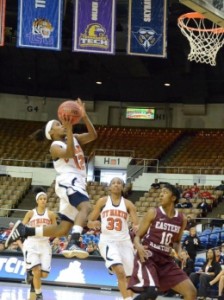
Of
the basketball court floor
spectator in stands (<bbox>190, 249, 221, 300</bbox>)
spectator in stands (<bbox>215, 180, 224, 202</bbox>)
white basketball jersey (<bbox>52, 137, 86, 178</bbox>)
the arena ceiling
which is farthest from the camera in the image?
the arena ceiling

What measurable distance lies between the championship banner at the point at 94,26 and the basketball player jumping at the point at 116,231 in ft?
42.2

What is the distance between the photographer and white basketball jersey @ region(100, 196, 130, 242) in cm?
1055

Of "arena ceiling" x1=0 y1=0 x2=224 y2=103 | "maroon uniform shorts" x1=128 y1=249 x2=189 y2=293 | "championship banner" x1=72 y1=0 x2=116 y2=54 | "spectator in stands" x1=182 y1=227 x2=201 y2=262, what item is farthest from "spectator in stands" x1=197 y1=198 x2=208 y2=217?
"maroon uniform shorts" x1=128 y1=249 x2=189 y2=293

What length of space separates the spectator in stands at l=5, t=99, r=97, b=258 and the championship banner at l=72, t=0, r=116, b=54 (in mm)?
14407

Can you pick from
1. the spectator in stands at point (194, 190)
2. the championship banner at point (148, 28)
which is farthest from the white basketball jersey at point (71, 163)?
the spectator in stands at point (194, 190)

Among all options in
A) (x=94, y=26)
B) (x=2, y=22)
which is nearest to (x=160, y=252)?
(x=94, y=26)

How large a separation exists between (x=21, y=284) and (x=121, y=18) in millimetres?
14822

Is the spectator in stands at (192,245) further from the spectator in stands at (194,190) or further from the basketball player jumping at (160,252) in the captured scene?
the basketball player jumping at (160,252)

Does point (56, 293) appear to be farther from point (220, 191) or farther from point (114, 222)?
point (220, 191)

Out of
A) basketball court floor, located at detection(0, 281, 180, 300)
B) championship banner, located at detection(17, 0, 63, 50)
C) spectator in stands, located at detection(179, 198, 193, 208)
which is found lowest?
basketball court floor, located at detection(0, 281, 180, 300)

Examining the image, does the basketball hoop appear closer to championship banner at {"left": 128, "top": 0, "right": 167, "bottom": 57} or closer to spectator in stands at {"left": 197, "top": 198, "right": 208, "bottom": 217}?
championship banner at {"left": 128, "top": 0, "right": 167, "bottom": 57}

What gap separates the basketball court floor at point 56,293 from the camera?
1393cm

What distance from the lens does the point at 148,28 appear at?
23.1 m

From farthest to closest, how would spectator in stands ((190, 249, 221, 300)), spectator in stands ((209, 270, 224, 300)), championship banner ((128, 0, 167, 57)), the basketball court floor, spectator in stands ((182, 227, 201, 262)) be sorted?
championship banner ((128, 0, 167, 57)) → spectator in stands ((182, 227, 201, 262)) → spectator in stands ((190, 249, 221, 300)) → spectator in stands ((209, 270, 224, 300)) → the basketball court floor
